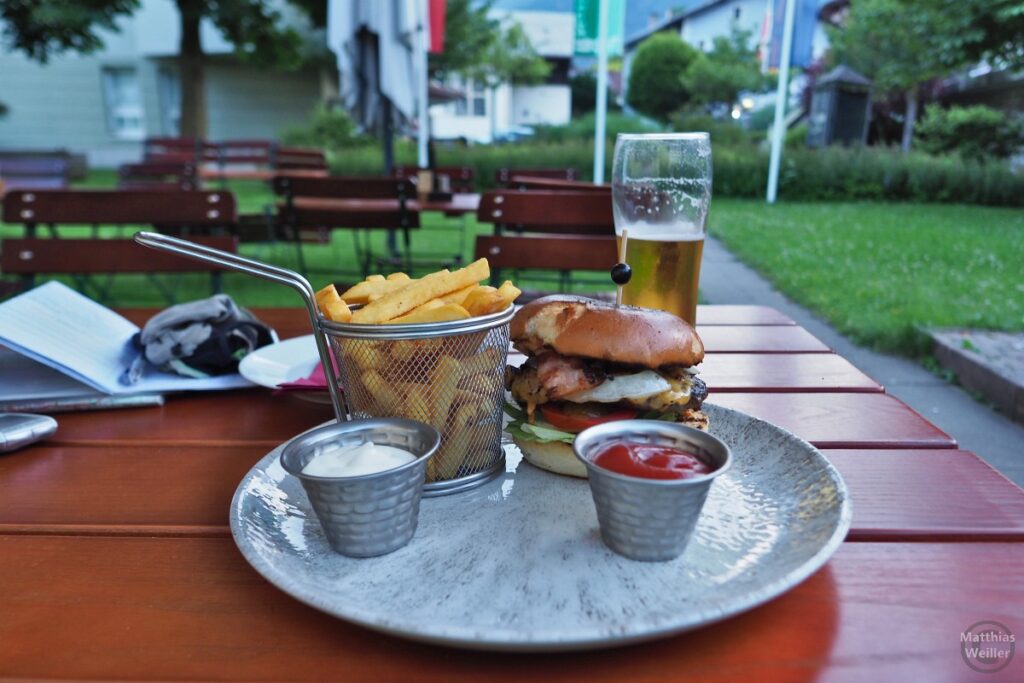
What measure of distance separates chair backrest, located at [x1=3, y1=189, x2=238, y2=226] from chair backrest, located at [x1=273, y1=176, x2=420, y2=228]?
154 cm

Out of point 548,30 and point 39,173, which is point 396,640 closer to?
point 39,173

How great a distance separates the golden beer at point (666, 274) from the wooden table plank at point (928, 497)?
0.48m

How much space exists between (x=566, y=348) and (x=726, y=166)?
1488 cm

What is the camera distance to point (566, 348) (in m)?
1.05

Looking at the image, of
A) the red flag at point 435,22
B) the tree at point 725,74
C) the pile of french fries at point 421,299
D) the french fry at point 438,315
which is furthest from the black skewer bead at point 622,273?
the tree at point 725,74

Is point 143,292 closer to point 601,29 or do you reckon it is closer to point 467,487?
point 467,487

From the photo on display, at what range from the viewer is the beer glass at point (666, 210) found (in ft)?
4.69

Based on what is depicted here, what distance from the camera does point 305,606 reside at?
2.29ft

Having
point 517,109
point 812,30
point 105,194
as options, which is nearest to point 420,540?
point 105,194

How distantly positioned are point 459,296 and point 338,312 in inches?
6.6

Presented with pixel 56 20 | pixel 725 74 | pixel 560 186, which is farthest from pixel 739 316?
pixel 725 74

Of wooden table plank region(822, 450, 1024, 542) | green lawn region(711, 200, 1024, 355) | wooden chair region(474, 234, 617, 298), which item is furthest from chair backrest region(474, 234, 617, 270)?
green lawn region(711, 200, 1024, 355)

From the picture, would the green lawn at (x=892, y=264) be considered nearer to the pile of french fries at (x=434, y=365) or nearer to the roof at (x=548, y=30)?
the pile of french fries at (x=434, y=365)

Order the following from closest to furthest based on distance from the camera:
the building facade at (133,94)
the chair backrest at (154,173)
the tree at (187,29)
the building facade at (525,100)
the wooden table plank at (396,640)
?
1. the wooden table plank at (396,640)
2. the chair backrest at (154,173)
3. the tree at (187,29)
4. the building facade at (133,94)
5. the building facade at (525,100)
